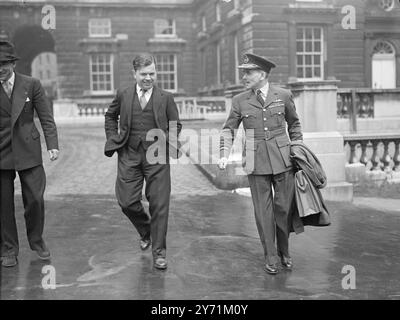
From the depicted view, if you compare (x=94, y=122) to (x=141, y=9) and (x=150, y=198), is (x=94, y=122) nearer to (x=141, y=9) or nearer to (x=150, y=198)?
(x=141, y=9)

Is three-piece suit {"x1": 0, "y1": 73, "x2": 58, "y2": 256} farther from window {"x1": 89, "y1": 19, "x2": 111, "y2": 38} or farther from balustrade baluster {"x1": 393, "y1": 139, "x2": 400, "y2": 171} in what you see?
window {"x1": 89, "y1": 19, "x2": 111, "y2": 38}

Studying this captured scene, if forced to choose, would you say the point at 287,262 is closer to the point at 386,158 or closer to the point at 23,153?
the point at 23,153

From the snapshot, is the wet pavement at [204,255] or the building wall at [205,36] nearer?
the wet pavement at [204,255]

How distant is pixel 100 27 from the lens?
108ft

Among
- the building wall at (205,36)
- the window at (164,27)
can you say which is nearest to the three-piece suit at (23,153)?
the building wall at (205,36)

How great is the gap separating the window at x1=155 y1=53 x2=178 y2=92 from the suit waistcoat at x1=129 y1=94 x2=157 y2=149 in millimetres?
28160

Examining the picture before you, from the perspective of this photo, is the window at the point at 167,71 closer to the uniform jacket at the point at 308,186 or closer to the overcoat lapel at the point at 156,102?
the overcoat lapel at the point at 156,102

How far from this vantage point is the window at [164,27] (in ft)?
111

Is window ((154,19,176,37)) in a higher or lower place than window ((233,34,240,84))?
higher

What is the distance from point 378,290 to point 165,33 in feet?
98.8

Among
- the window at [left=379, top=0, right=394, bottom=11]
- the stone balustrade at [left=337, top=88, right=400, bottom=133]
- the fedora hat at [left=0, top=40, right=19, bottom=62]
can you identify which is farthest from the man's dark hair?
the window at [left=379, top=0, right=394, bottom=11]

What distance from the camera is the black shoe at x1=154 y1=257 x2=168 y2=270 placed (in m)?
5.61
